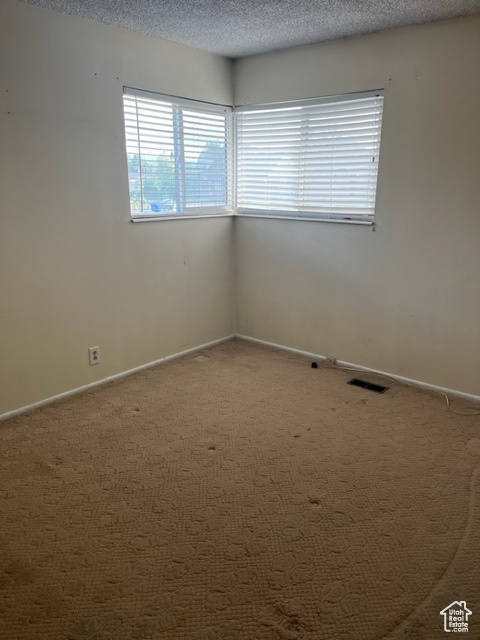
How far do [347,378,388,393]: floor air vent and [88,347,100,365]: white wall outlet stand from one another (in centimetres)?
187

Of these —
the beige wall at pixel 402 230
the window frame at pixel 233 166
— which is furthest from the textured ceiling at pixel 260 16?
the window frame at pixel 233 166

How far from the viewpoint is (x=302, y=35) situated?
327 cm

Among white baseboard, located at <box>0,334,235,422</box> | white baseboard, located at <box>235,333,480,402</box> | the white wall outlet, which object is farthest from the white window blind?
the white wall outlet

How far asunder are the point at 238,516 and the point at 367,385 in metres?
1.70

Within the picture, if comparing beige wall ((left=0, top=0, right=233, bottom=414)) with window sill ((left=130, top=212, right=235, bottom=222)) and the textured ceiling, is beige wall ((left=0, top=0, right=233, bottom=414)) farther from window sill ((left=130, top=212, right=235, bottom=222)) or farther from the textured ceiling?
the textured ceiling

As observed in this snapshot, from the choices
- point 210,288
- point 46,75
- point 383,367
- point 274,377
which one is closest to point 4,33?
point 46,75

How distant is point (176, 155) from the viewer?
3.71 meters

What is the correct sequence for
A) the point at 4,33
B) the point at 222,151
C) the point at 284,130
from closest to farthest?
1. the point at 4,33
2. the point at 284,130
3. the point at 222,151

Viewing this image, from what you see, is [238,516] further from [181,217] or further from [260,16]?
[260,16]

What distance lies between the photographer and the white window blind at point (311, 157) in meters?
3.43

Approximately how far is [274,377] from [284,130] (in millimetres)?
2012

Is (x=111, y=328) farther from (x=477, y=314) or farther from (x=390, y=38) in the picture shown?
(x=390, y=38)

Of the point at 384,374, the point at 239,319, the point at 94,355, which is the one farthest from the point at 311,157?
the point at 94,355

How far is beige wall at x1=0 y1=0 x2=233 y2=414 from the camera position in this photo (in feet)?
9.12
